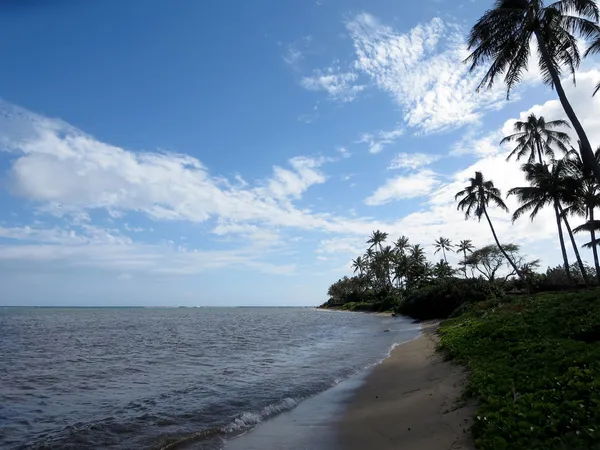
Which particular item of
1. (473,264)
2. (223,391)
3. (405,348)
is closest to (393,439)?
(223,391)

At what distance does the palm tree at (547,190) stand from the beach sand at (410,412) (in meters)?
26.7

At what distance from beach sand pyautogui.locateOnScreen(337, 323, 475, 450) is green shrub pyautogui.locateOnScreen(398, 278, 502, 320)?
30.4m

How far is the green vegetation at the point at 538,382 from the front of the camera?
5.77 meters

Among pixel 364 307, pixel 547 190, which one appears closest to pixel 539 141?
pixel 547 190

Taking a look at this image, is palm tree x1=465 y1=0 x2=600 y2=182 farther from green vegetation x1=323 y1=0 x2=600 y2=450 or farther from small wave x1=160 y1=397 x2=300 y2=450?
small wave x1=160 y1=397 x2=300 y2=450

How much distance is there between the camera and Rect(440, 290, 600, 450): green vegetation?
5766 millimetres

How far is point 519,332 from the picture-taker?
13.9 meters

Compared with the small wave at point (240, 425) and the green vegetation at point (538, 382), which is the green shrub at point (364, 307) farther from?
the small wave at point (240, 425)

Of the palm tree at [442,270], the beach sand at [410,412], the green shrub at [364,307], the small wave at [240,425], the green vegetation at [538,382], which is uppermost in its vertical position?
the palm tree at [442,270]

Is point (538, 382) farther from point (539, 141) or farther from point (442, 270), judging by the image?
point (442, 270)

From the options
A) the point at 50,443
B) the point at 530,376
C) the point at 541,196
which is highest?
the point at 541,196

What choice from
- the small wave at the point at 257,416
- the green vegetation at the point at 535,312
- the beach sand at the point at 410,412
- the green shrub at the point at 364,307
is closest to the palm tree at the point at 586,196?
the green vegetation at the point at 535,312

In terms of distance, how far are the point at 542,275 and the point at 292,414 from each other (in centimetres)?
5609

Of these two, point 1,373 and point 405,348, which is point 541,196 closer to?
point 405,348
